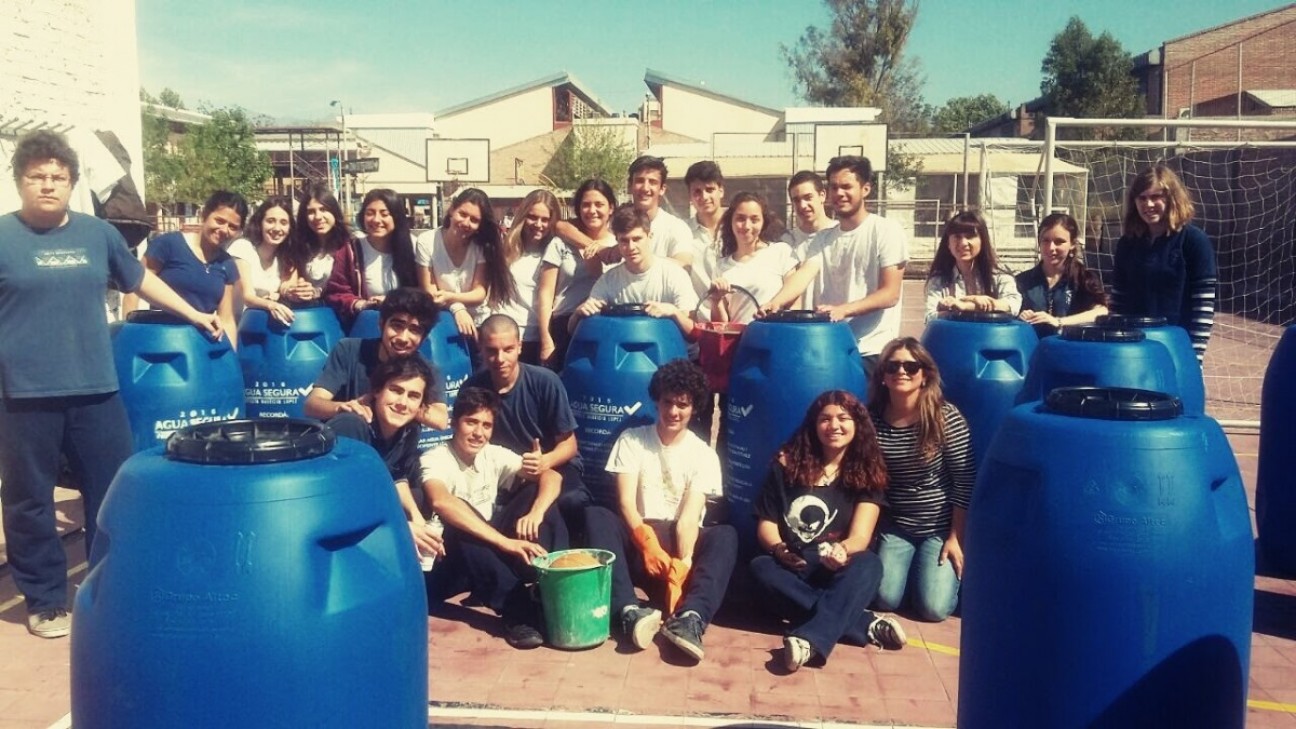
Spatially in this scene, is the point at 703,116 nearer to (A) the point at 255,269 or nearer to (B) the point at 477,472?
(A) the point at 255,269

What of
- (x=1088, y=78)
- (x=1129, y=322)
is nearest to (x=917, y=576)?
(x=1129, y=322)

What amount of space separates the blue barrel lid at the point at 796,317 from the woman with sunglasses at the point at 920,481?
38 centimetres

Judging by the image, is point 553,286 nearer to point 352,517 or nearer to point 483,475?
point 483,475

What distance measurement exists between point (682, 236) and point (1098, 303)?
214 cm

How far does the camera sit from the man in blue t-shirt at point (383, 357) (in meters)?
5.11

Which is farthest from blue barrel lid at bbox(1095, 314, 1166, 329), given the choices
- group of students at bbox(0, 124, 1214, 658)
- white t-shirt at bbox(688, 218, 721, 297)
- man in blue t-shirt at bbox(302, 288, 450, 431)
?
man in blue t-shirt at bbox(302, 288, 450, 431)

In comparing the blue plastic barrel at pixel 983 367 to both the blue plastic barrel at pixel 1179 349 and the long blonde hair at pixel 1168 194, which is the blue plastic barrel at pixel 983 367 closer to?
the blue plastic barrel at pixel 1179 349

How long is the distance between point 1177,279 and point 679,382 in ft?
8.53

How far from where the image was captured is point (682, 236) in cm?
625

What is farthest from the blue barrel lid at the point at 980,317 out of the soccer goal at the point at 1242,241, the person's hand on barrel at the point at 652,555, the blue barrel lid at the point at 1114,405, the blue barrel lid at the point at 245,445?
the soccer goal at the point at 1242,241

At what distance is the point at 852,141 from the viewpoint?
31734mm

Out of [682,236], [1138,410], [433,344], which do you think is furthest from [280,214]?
[1138,410]

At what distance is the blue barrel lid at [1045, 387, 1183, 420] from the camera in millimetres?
2820

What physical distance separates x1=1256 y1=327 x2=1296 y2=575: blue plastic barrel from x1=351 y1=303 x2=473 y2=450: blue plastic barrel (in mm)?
3703
